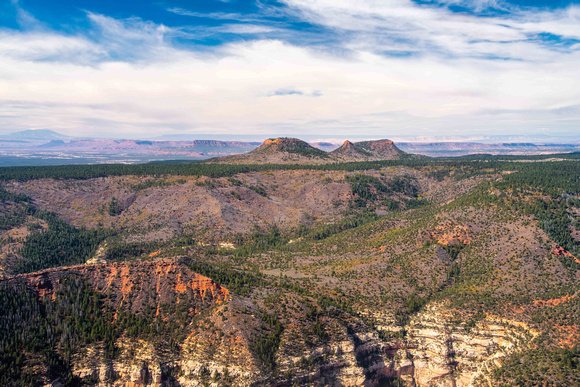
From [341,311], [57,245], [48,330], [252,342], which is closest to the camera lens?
[48,330]

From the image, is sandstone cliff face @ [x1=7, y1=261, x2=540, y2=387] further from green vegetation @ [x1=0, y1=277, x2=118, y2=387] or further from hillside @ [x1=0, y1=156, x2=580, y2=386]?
green vegetation @ [x1=0, y1=277, x2=118, y2=387]

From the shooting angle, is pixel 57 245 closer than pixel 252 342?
No

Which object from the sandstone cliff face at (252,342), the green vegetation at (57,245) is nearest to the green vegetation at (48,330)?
the sandstone cliff face at (252,342)

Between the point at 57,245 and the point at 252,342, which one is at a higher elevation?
the point at 252,342

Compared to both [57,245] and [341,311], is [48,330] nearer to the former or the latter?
[341,311]

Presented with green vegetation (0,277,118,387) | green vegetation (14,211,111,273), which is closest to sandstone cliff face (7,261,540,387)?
green vegetation (0,277,118,387)

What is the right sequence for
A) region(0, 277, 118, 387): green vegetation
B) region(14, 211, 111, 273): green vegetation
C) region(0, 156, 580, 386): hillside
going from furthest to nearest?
region(14, 211, 111, 273): green vegetation
region(0, 156, 580, 386): hillside
region(0, 277, 118, 387): green vegetation

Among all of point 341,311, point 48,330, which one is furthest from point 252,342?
point 48,330

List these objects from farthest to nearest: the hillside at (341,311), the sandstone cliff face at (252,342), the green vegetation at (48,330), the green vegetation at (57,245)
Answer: the green vegetation at (57,245), the hillside at (341,311), the sandstone cliff face at (252,342), the green vegetation at (48,330)

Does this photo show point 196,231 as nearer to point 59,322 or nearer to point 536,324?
point 59,322

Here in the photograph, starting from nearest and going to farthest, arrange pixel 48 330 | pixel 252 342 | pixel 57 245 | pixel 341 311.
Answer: pixel 48 330 → pixel 252 342 → pixel 341 311 → pixel 57 245

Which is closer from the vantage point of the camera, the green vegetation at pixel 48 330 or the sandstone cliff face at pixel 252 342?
the green vegetation at pixel 48 330

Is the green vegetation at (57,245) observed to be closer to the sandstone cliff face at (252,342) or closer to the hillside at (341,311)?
the hillside at (341,311)

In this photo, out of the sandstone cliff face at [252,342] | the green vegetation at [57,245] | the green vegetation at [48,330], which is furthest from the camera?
the green vegetation at [57,245]
